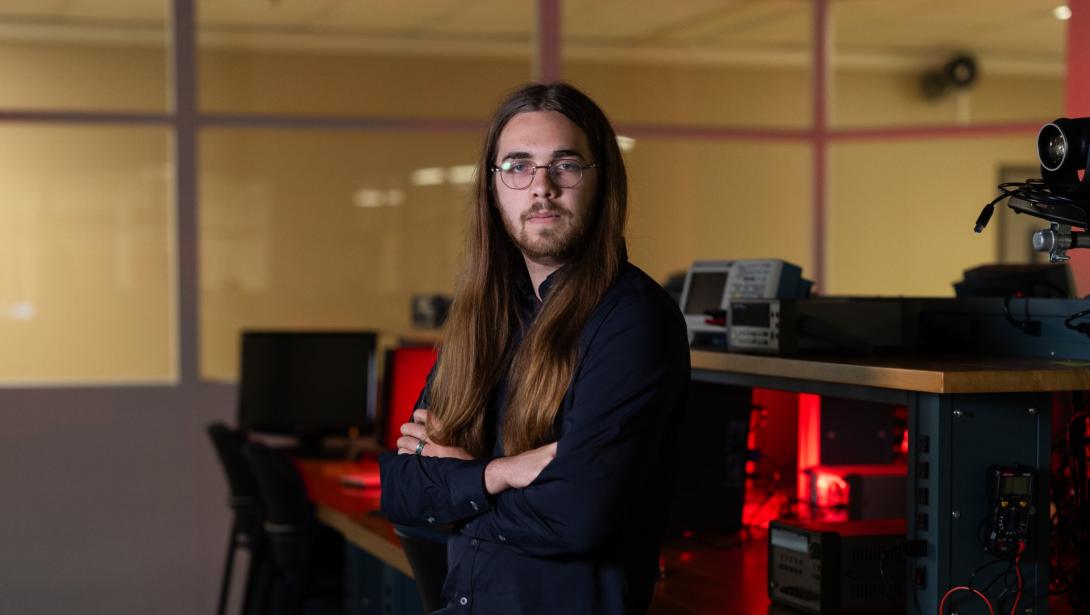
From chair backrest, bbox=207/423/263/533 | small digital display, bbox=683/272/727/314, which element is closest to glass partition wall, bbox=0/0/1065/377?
chair backrest, bbox=207/423/263/533

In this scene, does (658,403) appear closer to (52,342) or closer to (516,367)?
(516,367)

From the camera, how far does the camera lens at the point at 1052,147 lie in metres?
2.35

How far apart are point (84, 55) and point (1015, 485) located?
5262 millimetres

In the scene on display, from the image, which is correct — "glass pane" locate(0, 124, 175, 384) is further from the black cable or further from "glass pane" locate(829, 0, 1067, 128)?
the black cable

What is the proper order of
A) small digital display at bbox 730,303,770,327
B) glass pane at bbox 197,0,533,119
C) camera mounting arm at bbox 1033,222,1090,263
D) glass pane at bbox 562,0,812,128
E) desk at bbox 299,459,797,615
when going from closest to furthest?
1. camera mounting arm at bbox 1033,222,1090,263
2. desk at bbox 299,459,797,615
3. small digital display at bbox 730,303,770,327
4. glass pane at bbox 197,0,533,119
5. glass pane at bbox 562,0,812,128

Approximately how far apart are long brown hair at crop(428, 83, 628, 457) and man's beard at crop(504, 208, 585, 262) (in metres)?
0.02

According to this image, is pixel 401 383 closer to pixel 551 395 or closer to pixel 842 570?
pixel 842 570

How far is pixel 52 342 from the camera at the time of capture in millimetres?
6344

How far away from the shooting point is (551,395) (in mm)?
2059

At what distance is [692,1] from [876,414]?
14.2ft

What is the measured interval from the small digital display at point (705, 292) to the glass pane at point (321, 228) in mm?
2928

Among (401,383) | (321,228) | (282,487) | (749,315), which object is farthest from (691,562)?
(321,228)

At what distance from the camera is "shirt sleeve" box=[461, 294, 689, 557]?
6.40ft

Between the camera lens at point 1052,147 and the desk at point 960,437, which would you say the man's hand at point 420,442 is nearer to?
the desk at point 960,437
